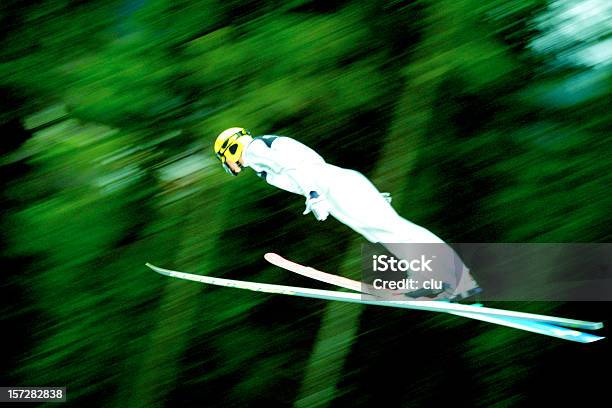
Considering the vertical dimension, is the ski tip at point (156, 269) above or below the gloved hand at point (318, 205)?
below

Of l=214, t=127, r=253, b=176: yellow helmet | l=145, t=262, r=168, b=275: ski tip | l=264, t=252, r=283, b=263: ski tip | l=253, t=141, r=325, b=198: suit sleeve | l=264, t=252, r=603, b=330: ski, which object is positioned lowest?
l=264, t=252, r=603, b=330: ski

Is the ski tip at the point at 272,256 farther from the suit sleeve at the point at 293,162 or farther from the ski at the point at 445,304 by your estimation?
the suit sleeve at the point at 293,162

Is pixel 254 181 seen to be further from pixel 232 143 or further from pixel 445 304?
pixel 445 304

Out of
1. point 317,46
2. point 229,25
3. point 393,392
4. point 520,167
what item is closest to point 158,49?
point 229,25

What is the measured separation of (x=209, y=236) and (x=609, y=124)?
1052mm

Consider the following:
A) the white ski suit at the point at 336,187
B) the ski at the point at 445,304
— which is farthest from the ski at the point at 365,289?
the white ski suit at the point at 336,187

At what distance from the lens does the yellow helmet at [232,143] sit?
1.92 m

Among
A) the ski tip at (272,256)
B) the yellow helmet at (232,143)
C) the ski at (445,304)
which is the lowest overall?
the ski at (445,304)

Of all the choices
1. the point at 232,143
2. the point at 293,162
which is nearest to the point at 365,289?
the point at 293,162

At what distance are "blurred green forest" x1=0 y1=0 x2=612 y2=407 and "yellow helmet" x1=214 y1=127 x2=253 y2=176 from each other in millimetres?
28

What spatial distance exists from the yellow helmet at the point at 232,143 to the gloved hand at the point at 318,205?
0.22 m

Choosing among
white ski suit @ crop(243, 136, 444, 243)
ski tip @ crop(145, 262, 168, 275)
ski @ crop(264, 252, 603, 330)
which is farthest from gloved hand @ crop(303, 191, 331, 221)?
ski tip @ crop(145, 262, 168, 275)

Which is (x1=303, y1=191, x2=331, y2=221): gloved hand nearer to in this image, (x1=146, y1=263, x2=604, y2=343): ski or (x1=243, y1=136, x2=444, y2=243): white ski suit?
(x1=243, y1=136, x2=444, y2=243): white ski suit

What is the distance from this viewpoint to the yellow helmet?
1.92 m
